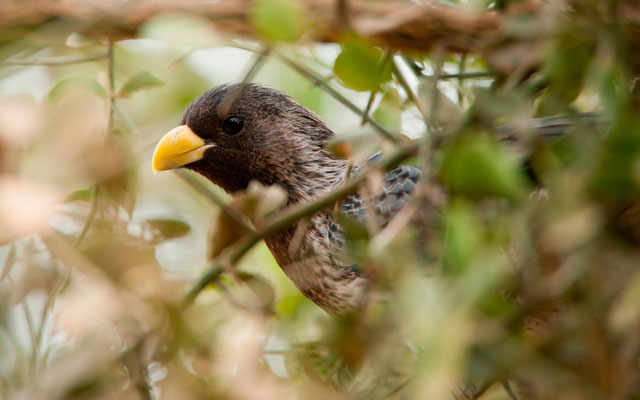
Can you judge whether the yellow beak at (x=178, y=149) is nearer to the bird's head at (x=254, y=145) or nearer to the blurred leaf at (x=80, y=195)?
the bird's head at (x=254, y=145)

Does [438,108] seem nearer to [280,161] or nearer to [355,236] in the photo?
[355,236]

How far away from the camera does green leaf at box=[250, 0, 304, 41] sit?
0.92 metres

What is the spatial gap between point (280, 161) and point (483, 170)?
1.78m

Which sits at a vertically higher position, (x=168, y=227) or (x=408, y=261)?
(x=408, y=261)

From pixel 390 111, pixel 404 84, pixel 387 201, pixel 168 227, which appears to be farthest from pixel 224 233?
pixel 387 201

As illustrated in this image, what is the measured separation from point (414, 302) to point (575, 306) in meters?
0.21

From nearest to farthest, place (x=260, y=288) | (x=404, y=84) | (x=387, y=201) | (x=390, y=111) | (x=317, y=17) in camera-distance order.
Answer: (x=260, y=288) < (x=404, y=84) < (x=317, y=17) < (x=390, y=111) < (x=387, y=201)

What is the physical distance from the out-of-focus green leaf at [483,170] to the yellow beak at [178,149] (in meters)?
1.55

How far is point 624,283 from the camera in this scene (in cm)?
70

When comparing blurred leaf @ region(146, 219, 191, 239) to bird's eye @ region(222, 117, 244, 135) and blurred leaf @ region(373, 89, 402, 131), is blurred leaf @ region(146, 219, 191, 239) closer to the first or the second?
blurred leaf @ region(373, 89, 402, 131)

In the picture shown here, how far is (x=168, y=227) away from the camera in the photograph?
0.87 m

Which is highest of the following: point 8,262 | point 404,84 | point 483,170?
point 483,170

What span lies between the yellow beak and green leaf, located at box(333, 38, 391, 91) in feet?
4.07

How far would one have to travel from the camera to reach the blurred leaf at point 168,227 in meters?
0.87
